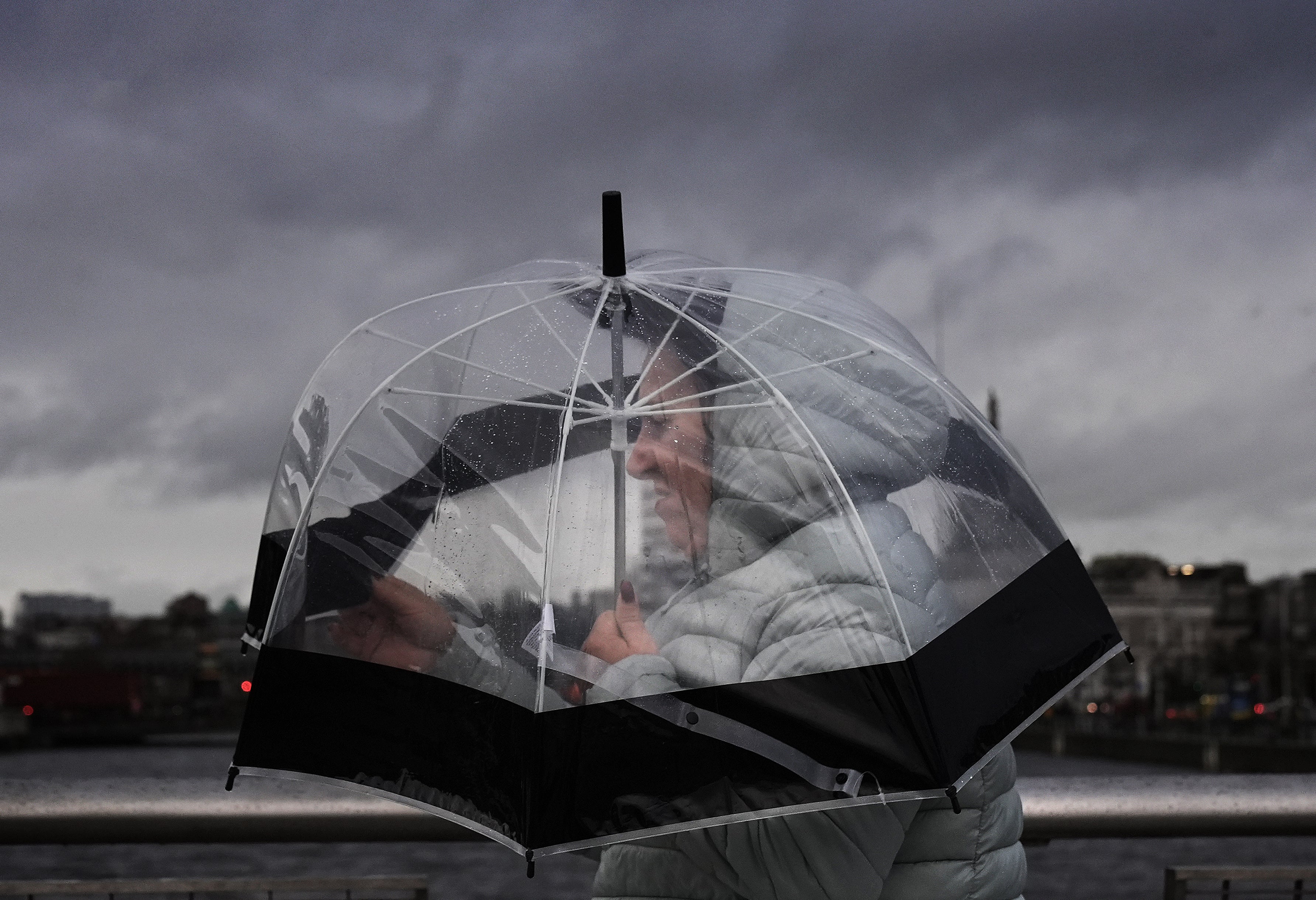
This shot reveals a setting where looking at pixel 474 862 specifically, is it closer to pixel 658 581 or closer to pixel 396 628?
pixel 396 628

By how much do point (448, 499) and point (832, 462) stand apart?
641 mm

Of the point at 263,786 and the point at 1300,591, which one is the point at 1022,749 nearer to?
the point at 1300,591

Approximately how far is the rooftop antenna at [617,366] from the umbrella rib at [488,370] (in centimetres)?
5

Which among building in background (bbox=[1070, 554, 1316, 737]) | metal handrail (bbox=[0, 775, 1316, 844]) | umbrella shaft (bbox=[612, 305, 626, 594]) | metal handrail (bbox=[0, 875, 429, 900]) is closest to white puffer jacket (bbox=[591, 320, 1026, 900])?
umbrella shaft (bbox=[612, 305, 626, 594])

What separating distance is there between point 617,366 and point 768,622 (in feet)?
1.74

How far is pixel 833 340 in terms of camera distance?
2.64 m

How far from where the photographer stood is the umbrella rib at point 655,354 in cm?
243

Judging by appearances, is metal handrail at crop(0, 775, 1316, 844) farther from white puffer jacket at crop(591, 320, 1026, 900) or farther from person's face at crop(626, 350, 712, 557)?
person's face at crop(626, 350, 712, 557)

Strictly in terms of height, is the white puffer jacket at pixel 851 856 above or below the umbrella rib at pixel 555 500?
below

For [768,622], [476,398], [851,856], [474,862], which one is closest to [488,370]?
[476,398]

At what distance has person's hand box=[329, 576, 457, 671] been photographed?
2.37 metres

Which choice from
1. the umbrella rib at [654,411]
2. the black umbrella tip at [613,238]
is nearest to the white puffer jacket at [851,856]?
the umbrella rib at [654,411]

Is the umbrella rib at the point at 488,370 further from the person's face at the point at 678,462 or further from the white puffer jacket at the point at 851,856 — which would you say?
the white puffer jacket at the point at 851,856

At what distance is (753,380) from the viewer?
249 centimetres
